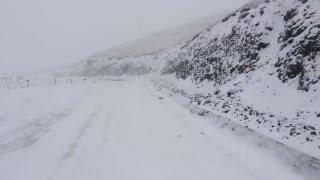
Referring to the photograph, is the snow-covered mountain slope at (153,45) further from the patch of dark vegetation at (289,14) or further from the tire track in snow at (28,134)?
the tire track in snow at (28,134)

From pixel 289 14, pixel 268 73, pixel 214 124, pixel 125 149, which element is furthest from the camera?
pixel 289 14

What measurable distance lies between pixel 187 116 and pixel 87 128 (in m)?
4.50

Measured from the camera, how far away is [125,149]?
10281mm

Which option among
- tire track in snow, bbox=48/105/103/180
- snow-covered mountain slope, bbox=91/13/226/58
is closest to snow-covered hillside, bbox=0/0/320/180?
tire track in snow, bbox=48/105/103/180

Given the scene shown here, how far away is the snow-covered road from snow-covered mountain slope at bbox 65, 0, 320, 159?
0.98 m

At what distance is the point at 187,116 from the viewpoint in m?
15.0

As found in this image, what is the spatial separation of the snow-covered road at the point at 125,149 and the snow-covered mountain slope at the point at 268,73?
979mm

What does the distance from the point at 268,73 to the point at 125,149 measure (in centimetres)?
693

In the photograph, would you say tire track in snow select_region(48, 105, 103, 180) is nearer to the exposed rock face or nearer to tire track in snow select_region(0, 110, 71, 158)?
tire track in snow select_region(0, 110, 71, 158)

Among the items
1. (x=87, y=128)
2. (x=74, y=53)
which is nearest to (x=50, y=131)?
(x=87, y=128)

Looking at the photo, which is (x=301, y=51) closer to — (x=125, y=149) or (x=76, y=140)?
(x=125, y=149)

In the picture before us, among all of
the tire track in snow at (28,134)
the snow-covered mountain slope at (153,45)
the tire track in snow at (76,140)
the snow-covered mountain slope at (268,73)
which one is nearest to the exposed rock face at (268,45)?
the snow-covered mountain slope at (268,73)

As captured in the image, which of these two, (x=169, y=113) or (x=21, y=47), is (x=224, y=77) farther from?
(x=21, y=47)

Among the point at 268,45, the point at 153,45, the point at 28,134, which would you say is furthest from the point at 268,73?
the point at 153,45
